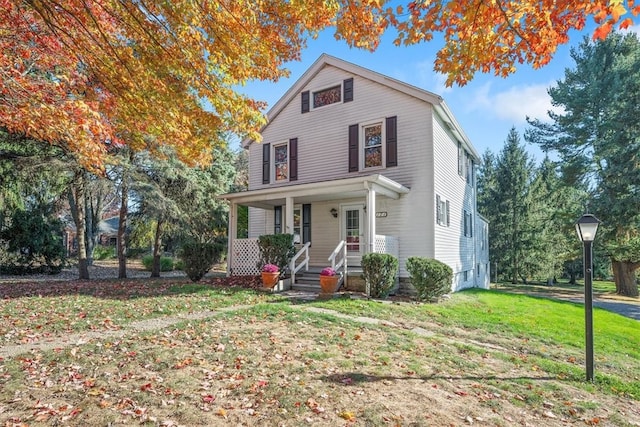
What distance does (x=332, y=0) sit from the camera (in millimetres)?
4840

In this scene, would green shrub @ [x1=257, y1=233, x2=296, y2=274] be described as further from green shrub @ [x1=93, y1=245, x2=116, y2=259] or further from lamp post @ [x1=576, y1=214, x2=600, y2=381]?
green shrub @ [x1=93, y1=245, x2=116, y2=259]

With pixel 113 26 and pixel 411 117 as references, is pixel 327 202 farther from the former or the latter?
pixel 113 26

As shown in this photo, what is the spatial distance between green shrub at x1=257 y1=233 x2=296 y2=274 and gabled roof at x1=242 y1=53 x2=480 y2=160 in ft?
16.6

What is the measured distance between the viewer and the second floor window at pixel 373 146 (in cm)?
1291

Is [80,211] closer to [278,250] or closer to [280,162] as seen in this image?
[280,162]

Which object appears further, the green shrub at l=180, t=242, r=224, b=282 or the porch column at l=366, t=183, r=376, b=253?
the green shrub at l=180, t=242, r=224, b=282

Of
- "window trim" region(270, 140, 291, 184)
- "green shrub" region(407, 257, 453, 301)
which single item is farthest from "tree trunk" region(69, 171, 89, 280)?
"green shrub" region(407, 257, 453, 301)

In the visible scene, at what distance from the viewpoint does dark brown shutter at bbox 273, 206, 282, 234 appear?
14.6m

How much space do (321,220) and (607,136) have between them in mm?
17531

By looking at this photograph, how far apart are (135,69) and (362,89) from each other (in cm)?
863

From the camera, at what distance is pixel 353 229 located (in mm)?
13078

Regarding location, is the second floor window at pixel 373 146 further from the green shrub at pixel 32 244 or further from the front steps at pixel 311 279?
the green shrub at pixel 32 244

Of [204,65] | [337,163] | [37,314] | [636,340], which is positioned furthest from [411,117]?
[37,314]

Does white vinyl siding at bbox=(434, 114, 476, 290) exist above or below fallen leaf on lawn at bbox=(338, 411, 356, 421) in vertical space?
above
